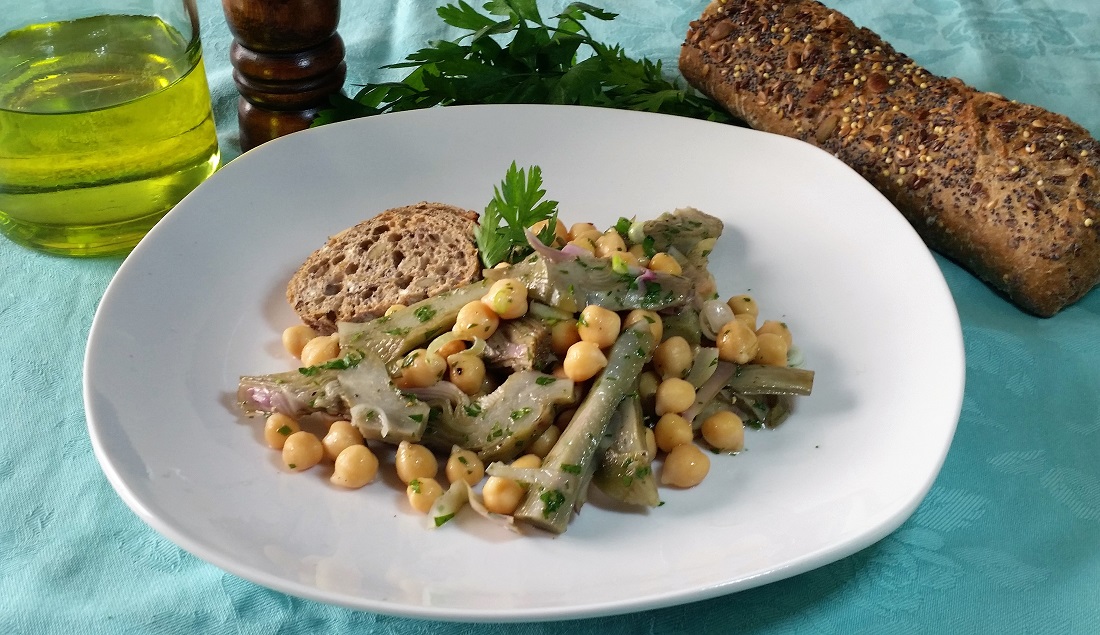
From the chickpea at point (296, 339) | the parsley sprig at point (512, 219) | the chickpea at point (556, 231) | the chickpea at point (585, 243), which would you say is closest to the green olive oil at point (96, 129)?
the chickpea at point (296, 339)

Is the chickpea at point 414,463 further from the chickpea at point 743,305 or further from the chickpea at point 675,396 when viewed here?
the chickpea at point 743,305

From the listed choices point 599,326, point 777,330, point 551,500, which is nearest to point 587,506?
point 551,500

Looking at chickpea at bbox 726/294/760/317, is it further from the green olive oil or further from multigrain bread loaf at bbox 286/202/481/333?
→ the green olive oil

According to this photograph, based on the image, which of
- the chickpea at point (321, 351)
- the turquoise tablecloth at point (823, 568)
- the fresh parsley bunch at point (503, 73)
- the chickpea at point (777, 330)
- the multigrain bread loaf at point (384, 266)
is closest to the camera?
the turquoise tablecloth at point (823, 568)

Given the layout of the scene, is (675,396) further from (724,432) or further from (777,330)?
(777,330)

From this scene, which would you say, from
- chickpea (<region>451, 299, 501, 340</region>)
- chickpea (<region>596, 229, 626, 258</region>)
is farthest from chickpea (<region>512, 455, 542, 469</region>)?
chickpea (<region>596, 229, 626, 258</region>)

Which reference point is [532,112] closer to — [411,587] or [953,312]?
[953,312]
